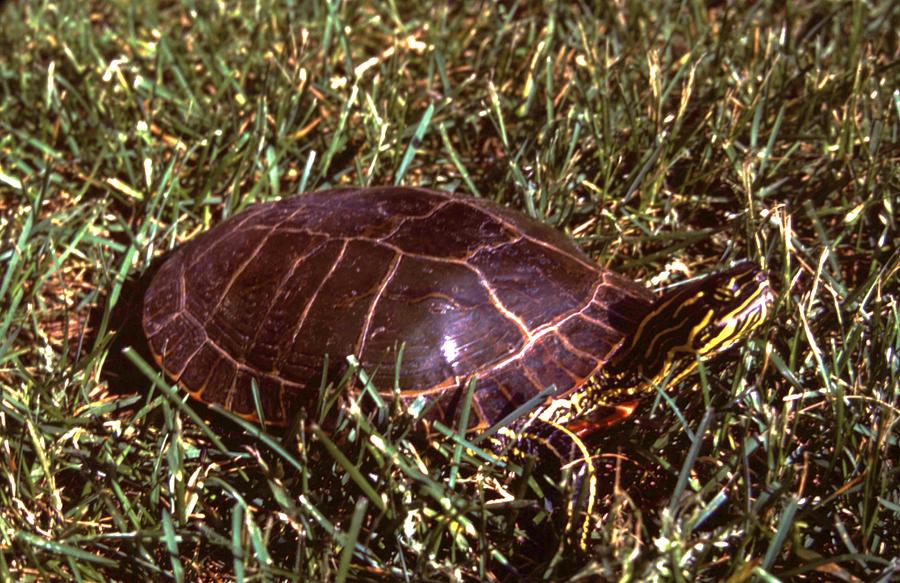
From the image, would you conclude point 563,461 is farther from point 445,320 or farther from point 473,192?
point 473,192

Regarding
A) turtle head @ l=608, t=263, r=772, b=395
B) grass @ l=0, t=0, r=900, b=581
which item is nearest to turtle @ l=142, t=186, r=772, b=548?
turtle head @ l=608, t=263, r=772, b=395

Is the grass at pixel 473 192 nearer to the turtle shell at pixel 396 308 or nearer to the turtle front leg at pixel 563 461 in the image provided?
the turtle front leg at pixel 563 461

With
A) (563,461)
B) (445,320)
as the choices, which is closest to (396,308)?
(445,320)

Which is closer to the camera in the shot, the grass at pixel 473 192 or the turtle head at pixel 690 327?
the grass at pixel 473 192

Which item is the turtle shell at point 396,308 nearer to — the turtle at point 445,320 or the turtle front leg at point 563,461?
the turtle at point 445,320

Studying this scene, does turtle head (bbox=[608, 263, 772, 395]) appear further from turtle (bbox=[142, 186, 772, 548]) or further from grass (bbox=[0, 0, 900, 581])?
grass (bbox=[0, 0, 900, 581])

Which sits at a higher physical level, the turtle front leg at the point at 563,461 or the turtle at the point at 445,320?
the turtle at the point at 445,320

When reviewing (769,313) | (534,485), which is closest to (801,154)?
(769,313)

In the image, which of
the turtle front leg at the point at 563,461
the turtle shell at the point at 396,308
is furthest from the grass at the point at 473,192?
the turtle shell at the point at 396,308
